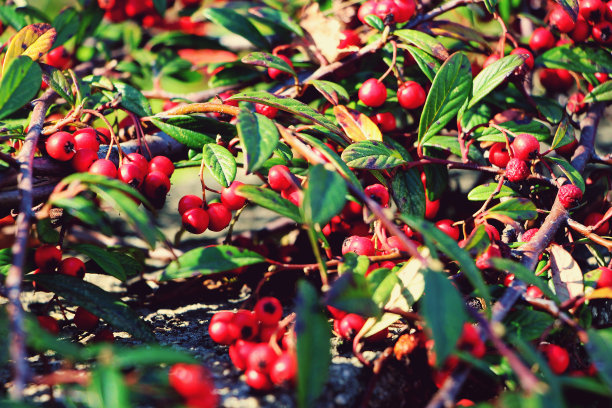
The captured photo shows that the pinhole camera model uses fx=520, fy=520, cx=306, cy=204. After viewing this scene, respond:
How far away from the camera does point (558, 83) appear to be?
202 cm


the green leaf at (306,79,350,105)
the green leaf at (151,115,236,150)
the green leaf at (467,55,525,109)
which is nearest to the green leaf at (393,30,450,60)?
the green leaf at (467,55,525,109)

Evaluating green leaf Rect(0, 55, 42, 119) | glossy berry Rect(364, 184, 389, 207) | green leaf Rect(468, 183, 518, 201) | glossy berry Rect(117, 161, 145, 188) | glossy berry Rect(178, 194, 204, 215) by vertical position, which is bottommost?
green leaf Rect(468, 183, 518, 201)

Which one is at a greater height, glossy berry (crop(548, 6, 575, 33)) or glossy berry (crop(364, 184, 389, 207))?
glossy berry (crop(548, 6, 575, 33))

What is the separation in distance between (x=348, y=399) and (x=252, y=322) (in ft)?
0.83

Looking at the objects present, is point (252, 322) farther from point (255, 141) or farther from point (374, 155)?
point (374, 155)

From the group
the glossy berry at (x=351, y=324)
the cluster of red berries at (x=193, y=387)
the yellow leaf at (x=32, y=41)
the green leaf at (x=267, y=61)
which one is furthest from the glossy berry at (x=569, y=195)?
the yellow leaf at (x=32, y=41)

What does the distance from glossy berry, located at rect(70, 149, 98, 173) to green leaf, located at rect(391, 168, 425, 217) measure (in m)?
0.78

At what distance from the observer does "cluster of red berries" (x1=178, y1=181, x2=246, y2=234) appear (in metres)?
1.32

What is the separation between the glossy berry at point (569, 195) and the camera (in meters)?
1.30

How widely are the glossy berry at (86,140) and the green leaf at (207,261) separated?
0.44 meters

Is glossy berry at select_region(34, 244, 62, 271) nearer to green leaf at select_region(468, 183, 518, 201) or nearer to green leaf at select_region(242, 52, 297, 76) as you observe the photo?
green leaf at select_region(242, 52, 297, 76)

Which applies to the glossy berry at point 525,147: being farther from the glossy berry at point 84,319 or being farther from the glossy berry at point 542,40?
the glossy berry at point 84,319

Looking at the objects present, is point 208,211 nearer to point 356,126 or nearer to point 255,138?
point 255,138

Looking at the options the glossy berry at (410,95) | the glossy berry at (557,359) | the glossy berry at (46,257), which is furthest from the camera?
the glossy berry at (410,95)
